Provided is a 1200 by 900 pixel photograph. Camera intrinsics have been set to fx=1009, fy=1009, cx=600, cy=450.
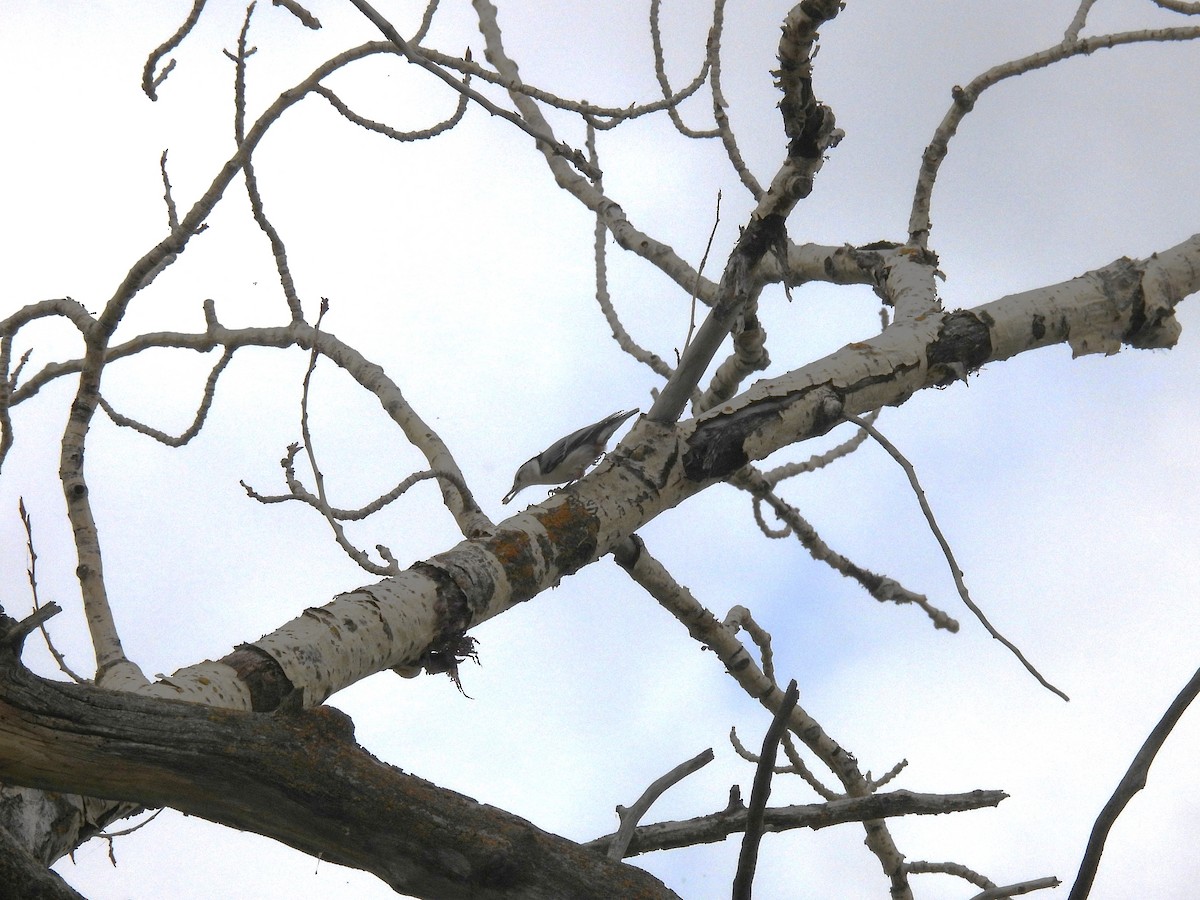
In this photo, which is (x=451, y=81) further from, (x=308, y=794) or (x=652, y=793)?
(x=652, y=793)

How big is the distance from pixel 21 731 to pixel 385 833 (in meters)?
0.49

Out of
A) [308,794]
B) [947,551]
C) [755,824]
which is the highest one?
[947,551]

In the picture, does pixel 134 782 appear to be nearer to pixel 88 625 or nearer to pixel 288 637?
pixel 288 637

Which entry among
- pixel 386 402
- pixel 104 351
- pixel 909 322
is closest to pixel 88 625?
pixel 104 351

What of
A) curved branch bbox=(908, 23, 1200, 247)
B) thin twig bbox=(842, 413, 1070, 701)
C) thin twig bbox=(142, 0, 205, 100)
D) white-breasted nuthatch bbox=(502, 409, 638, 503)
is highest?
curved branch bbox=(908, 23, 1200, 247)

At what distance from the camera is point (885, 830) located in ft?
11.8

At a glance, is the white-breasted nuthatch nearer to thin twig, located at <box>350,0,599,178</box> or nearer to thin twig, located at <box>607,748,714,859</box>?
thin twig, located at <box>350,0,599,178</box>

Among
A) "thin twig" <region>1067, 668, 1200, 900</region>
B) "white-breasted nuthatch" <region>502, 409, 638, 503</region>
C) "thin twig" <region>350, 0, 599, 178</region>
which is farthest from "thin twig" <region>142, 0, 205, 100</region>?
"thin twig" <region>1067, 668, 1200, 900</region>

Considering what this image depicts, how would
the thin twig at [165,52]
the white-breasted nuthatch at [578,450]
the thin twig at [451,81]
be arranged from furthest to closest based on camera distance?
the white-breasted nuthatch at [578,450] → the thin twig at [165,52] → the thin twig at [451,81]

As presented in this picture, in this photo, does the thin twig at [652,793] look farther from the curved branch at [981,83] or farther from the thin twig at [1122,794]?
the curved branch at [981,83]

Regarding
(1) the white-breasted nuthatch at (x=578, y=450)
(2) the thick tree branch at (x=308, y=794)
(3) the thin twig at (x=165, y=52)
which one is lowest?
(2) the thick tree branch at (x=308, y=794)

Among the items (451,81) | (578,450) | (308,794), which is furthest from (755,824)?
(578,450)

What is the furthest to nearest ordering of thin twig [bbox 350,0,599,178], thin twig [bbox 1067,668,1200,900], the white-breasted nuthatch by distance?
the white-breasted nuthatch < thin twig [bbox 350,0,599,178] < thin twig [bbox 1067,668,1200,900]

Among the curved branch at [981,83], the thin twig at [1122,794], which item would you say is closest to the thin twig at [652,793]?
the thin twig at [1122,794]
